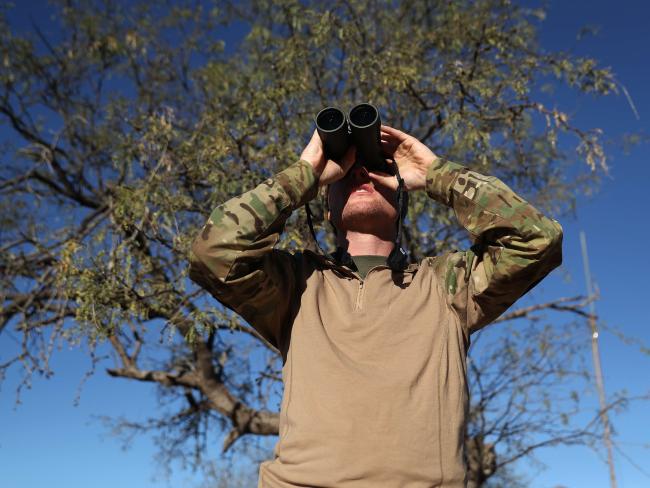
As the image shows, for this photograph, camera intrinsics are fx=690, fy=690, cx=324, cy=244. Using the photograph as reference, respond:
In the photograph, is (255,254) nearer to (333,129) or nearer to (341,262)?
(341,262)

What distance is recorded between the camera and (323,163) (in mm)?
1818

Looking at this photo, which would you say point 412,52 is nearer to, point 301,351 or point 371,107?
point 371,107

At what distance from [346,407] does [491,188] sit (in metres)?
0.64

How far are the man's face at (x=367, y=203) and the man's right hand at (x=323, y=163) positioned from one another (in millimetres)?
42

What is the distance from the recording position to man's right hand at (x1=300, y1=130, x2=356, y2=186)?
1787mm

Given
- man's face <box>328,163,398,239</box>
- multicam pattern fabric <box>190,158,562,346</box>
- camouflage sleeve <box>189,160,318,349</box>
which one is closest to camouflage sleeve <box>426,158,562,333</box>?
multicam pattern fabric <box>190,158,562,346</box>

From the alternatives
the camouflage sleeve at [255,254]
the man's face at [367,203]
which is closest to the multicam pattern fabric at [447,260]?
the camouflage sleeve at [255,254]

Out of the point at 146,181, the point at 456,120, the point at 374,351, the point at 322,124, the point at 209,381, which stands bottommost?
the point at 374,351

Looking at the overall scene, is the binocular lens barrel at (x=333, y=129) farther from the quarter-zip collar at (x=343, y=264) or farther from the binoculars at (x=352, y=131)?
the quarter-zip collar at (x=343, y=264)

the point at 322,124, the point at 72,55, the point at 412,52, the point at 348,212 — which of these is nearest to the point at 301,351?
the point at 348,212

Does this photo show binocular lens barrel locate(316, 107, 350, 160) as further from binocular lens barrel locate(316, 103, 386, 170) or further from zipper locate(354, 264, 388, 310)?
zipper locate(354, 264, 388, 310)

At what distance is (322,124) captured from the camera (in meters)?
1.78

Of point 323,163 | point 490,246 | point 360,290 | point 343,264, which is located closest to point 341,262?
point 343,264

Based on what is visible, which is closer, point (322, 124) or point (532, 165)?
point (322, 124)
